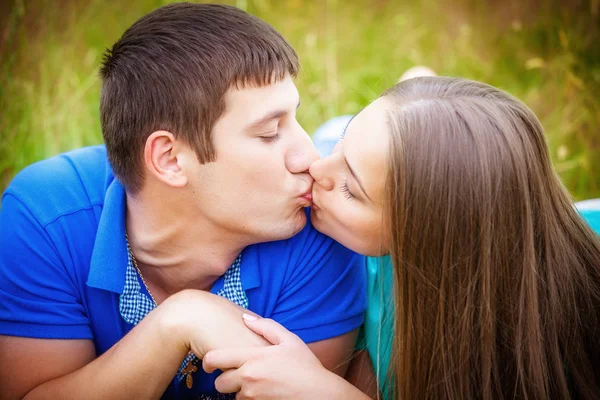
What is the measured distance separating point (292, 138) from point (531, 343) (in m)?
1.01

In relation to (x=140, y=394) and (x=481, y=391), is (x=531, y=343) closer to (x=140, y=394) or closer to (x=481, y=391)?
(x=481, y=391)

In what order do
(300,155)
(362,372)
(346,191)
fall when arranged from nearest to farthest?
(346,191) < (300,155) < (362,372)

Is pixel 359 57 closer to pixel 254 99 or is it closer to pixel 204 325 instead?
pixel 254 99

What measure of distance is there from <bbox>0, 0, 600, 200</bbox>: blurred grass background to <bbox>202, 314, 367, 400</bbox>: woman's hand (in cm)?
228

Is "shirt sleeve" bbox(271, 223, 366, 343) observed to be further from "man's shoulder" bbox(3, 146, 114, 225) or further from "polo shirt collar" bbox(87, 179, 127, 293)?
"man's shoulder" bbox(3, 146, 114, 225)

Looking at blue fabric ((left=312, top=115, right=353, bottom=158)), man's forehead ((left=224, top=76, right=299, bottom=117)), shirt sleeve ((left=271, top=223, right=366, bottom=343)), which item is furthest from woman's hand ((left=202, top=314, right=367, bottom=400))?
blue fabric ((left=312, top=115, right=353, bottom=158))

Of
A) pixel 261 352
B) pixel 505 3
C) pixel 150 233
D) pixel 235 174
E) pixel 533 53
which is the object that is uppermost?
pixel 505 3

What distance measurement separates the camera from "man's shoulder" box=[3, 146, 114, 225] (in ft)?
7.54

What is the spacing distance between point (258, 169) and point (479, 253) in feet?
2.44

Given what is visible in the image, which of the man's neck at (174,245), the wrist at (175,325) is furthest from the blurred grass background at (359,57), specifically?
the wrist at (175,325)

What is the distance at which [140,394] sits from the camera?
213 centimetres

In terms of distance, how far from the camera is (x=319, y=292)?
2391mm

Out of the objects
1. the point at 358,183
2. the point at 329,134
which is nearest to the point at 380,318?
the point at 358,183

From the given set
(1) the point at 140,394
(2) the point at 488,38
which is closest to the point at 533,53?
(2) the point at 488,38
